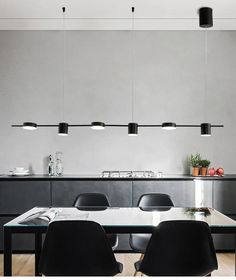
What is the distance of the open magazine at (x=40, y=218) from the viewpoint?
9.14 ft

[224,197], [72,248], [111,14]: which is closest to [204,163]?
[224,197]

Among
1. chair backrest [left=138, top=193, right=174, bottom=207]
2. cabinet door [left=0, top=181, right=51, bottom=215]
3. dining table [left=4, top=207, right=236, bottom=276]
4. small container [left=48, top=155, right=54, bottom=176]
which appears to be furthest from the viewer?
small container [left=48, top=155, right=54, bottom=176]

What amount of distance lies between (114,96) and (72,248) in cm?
317

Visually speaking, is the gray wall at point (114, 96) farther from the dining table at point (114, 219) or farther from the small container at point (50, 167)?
the dining table at point (114, 219)

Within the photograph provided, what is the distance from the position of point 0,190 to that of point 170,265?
2876mm

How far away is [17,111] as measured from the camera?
541 cm

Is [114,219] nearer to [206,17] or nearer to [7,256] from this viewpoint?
[7,256]

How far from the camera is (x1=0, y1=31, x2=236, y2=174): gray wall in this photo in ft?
17.7

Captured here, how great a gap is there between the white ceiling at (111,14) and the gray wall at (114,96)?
0.15 metres

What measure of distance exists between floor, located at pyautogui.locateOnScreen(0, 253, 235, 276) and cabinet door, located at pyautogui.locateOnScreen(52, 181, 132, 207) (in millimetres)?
643

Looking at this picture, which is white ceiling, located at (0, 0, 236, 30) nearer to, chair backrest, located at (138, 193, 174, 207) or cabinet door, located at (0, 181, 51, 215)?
cabinet door, located at (0, 181, 51, 215)

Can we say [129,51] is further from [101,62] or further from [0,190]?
[0,190]

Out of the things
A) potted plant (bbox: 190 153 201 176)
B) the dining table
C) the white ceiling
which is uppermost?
the white ceiling

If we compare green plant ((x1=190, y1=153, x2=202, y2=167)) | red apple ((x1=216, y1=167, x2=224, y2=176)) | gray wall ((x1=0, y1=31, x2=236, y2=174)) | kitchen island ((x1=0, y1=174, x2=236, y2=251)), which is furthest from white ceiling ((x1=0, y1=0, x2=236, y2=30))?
kitchen island ((x1=0, y1=174, x2=236, y2=251))
